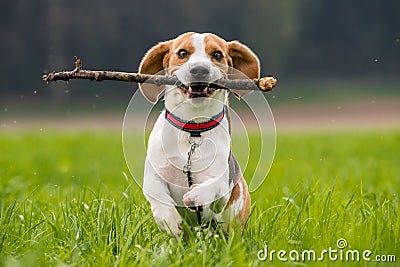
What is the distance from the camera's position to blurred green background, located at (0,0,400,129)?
2933cm

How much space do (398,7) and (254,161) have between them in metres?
24.9

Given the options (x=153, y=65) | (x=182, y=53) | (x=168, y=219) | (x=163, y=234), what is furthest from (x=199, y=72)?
(x=163, y=234)

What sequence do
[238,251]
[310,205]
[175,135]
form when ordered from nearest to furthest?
[238,251] < [175,135] < [310,205]

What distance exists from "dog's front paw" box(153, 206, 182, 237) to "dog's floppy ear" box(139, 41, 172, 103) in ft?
2.47

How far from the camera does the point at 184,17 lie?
3092cm

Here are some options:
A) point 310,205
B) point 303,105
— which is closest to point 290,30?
point 303,105

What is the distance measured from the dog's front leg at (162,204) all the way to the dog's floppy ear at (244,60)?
750 mm

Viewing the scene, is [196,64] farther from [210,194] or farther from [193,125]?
[210,194]

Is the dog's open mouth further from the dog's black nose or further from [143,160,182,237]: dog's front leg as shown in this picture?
[143,160,182,237]: dog's front leg

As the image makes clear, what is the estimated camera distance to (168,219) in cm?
405

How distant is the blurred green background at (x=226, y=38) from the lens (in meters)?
29.3

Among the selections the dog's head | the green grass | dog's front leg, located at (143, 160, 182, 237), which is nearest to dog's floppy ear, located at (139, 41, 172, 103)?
the dog's head

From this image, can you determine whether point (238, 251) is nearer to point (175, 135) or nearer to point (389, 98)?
point (175, 135)

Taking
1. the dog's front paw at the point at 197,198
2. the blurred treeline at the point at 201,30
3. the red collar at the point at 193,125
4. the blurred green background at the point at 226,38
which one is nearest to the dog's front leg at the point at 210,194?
the dog's front paw at the point at 197,198
